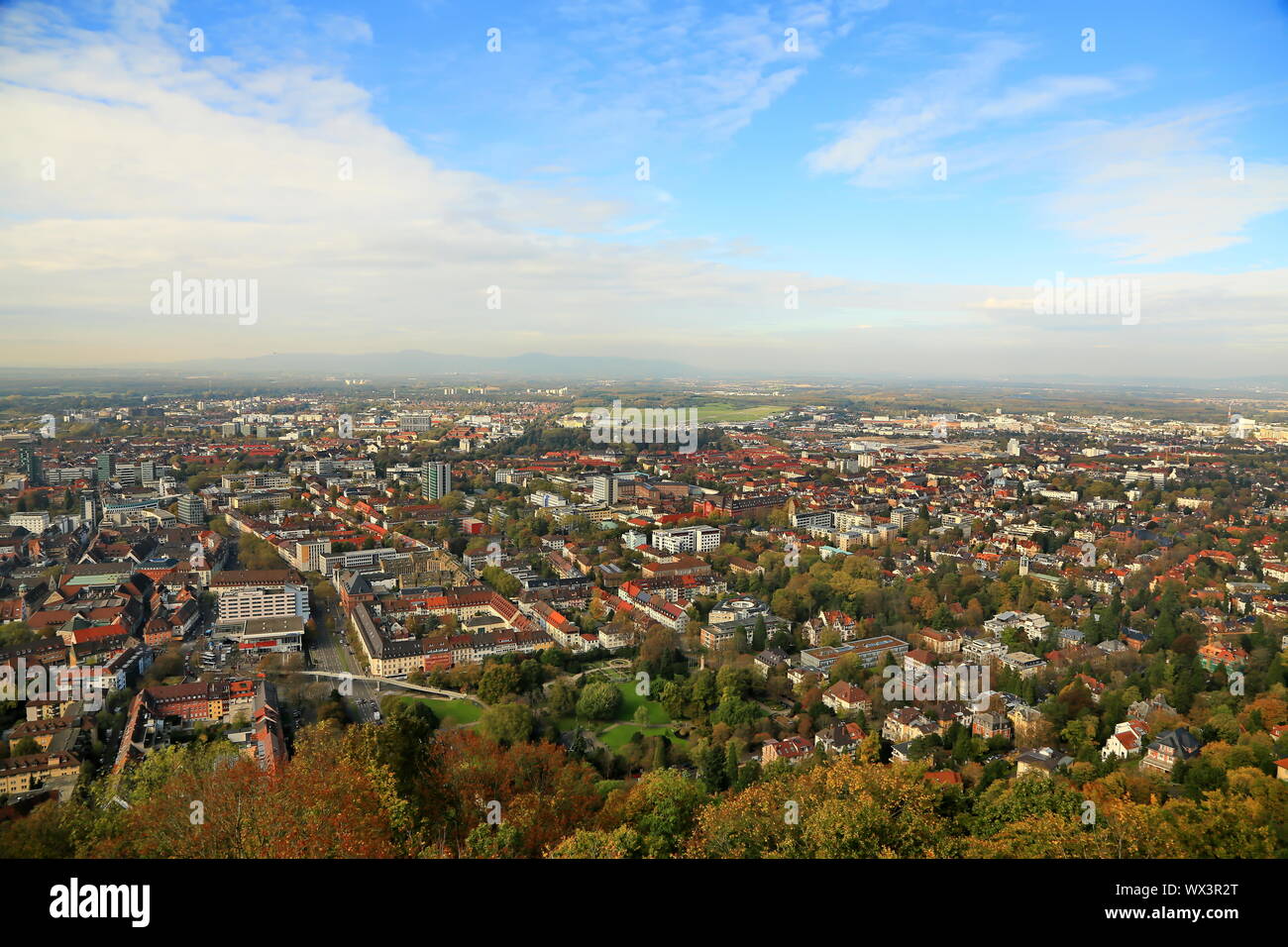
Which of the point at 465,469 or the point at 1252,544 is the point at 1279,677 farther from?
the point at 465,469

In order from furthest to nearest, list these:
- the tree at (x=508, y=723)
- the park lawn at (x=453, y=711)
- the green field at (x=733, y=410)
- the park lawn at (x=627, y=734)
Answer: the green field at (x=733, y=410) → the park lawn at (x=453, y=711) → the park lawn at (x=627, y=734) → the tree at (x=508, y=723)

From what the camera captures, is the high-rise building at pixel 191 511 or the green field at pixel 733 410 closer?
the high-rise building at pixel 191 511

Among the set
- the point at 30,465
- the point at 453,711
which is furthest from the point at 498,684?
the point at 30,465

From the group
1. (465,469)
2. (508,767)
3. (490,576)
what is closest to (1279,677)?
(508,767)

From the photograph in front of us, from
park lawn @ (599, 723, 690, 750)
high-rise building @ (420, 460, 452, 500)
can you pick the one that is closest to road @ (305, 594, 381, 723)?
park lawn @ (599, 723, 690, 750)

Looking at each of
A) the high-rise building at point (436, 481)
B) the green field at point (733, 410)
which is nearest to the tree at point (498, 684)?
the high-rise building at point (436, 481)

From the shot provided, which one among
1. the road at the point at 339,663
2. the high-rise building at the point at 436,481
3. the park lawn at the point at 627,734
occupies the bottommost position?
the park lawn at the point at 627,734

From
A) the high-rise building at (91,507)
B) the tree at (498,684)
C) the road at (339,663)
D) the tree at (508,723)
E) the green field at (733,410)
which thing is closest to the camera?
the tree at (508,723)

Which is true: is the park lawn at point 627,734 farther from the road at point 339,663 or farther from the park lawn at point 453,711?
the road at point 339,663
